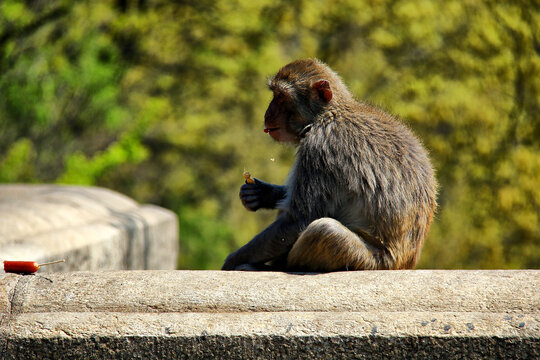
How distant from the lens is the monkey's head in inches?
187

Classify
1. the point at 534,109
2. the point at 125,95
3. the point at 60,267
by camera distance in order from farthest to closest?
the point at 125,95, the point at 534,109, the point at 60,267

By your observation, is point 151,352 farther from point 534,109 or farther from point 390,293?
Answer: point 534,109

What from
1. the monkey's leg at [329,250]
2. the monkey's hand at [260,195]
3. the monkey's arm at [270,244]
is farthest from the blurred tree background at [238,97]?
the monkey's leg at [329,250]

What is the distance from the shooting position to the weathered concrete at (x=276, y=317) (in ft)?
10.8

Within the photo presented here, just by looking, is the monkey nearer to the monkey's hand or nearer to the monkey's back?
the monkey's back

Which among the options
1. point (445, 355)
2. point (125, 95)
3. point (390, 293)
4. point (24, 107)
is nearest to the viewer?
point (445, 355)

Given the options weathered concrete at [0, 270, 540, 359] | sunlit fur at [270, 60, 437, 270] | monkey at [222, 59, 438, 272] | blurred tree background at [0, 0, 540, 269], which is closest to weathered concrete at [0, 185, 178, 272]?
weathered concrete at [0, 270, 540, 359]

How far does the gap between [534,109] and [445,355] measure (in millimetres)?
12107

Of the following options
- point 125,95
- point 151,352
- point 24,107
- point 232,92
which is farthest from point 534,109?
point 151,352

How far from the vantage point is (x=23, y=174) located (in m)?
11.6

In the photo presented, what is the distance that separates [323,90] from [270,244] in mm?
1160

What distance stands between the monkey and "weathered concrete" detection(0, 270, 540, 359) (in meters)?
0.48

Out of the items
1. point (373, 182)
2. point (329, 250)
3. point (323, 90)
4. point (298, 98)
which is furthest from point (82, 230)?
point (373, 182)

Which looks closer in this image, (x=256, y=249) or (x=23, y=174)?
(x=256, y=249)
